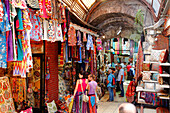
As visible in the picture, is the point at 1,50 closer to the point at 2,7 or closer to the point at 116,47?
the point at 2,7

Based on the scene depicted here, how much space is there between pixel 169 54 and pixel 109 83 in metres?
5.78

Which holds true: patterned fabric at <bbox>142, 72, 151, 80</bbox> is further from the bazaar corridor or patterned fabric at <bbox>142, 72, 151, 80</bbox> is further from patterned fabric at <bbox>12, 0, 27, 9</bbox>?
patterned fabric at <bbox>12, 0, 27, 9</bbox>

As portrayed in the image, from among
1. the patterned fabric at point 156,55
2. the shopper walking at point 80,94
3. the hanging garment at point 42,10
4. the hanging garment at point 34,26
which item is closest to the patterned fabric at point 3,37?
the hanging garment at point 34,26

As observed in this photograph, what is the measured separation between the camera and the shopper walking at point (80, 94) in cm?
603

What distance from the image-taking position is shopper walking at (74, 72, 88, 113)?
19.8 feet

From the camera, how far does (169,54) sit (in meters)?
4.64

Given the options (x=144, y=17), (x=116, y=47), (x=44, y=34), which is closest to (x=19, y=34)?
(x=44, y=34)

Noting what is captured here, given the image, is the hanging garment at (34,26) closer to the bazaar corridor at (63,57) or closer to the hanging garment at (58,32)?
the bazaar corridor at (63,57)

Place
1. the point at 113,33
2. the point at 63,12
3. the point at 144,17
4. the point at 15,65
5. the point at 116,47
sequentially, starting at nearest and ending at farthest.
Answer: the point at 15,65 → the point at 63,12 → the point at 144,17 → the point at 113,33 → the point at 116,47

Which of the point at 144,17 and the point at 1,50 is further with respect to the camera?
the point at 144,17

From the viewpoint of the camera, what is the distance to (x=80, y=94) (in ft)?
20.1

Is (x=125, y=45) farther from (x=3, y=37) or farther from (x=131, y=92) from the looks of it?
(x=3, y=37)

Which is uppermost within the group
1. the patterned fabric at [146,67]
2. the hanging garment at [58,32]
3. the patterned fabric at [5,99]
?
the hanging garment at [58,32]

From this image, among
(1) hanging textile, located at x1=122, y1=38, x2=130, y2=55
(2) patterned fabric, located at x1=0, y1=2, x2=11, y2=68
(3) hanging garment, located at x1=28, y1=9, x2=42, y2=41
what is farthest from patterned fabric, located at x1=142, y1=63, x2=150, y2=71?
(1) hanging textile, located at x1=122, y1=38, x2=130, y2=55
